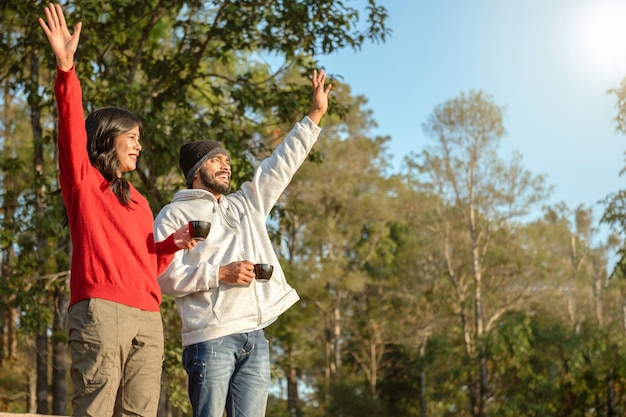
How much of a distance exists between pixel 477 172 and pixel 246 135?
1992cm

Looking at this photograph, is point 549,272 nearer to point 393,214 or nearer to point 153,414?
point 393,214

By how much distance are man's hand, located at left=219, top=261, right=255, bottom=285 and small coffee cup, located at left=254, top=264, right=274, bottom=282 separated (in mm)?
18

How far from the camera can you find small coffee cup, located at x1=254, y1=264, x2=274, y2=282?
355cm

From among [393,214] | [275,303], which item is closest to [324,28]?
[275,303]

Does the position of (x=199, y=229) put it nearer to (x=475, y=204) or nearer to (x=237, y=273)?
(x=237, y=273)

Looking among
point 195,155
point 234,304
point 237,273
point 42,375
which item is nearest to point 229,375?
point 234,304

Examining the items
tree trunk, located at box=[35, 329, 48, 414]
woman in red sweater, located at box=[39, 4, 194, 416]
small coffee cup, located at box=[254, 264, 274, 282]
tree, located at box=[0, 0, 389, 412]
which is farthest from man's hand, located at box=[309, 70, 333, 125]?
tree trunk, located at box=[35, 329, 48, 414]

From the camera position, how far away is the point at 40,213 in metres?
11.7

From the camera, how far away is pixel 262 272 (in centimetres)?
355

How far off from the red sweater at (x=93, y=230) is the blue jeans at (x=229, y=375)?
393 millimetres

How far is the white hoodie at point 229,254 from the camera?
11.7ft

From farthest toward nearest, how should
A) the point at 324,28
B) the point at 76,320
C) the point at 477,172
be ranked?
the point at 477,172
the point at 324,28
the point at 76,320

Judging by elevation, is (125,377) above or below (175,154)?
below

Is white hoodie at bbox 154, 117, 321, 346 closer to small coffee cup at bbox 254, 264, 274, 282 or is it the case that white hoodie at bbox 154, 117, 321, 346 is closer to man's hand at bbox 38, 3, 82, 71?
small coffee cup at bbox 254, 264, 274, 282
